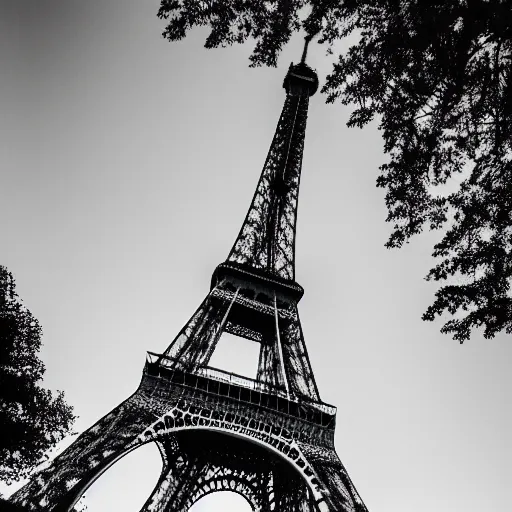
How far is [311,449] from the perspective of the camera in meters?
18.3

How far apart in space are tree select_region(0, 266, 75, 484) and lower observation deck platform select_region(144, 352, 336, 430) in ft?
14.6

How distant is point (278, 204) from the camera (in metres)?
33.3

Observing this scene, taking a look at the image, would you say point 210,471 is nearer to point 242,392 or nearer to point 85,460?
point 242,392

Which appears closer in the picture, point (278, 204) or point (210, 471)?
point (210, 471)

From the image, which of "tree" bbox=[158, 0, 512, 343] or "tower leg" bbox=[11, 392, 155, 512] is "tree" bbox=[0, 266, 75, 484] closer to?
"tower leg" bbox=[11, 392, 155, 512]

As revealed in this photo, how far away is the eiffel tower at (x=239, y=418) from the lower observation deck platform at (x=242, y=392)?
0.15ft

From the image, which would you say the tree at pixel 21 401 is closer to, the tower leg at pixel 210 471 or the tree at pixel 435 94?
the tower leg at pixel 210 471

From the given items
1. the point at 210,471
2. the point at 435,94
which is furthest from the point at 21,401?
the point at 435,94

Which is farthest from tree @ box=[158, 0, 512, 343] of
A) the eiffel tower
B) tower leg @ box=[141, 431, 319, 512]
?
tower leg @ box=[141, 431, 319, 512]

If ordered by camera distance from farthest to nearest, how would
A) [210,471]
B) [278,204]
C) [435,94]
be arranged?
[278,204] < [210,471] < [435,94]

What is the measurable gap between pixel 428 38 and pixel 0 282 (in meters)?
17.5

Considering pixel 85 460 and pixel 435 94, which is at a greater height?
pixel 435 94

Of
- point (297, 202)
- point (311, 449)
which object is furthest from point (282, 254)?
point (311, 449)

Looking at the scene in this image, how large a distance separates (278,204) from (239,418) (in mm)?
18277
